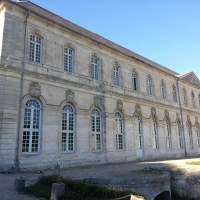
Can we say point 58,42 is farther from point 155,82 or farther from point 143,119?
point 155,82

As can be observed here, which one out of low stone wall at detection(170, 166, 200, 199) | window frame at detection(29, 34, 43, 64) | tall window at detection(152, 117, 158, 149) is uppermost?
window frame at detection(29, 34, 43, 64)

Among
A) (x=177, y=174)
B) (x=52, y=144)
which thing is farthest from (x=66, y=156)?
(x=177, y=174)

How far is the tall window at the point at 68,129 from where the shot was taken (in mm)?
13344

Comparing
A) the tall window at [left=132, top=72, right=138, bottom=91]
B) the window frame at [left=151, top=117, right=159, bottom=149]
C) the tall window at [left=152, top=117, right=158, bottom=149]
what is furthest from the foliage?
the tall window at [left=132, top=72, right=138, bottom=91]

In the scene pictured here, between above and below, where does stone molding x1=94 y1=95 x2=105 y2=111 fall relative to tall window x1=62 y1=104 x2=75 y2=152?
above

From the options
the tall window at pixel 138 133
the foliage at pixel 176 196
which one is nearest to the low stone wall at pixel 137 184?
the foliage at pixel 176 196

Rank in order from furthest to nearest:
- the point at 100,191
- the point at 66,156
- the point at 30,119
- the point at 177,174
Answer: the point at 66,156 < the point at 30,119 < the point at 177,174 < the point at 100,191

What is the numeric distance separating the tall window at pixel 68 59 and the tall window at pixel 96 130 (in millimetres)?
3508

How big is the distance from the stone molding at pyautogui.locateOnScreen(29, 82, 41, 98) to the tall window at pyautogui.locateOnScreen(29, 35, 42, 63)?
1695mm

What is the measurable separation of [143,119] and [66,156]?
28.8 feet

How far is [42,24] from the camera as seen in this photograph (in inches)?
538

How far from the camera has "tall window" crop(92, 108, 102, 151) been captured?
15.0 m

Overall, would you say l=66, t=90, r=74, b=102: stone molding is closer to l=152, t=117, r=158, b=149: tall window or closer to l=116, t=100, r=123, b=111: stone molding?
l=116, t=100, r=123, b=111: stone molding

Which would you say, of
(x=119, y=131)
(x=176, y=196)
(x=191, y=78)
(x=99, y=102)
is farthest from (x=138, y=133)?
(x=191, y=78)
